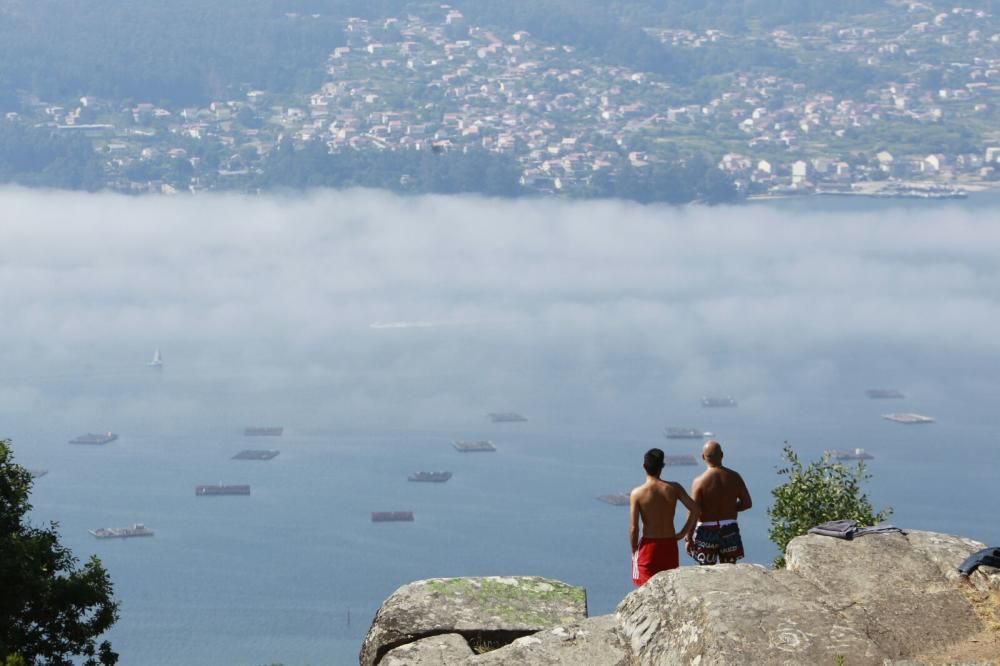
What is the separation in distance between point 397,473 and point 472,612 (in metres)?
84.7

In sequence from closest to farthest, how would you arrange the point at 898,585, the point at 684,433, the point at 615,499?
the point at 898,585 → the point at 615,499 → the point at 684,433

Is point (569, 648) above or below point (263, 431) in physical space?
above

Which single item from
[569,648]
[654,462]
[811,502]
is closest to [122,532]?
[811,502]

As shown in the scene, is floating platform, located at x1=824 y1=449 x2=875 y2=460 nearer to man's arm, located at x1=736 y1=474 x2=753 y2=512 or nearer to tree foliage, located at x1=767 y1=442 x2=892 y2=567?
tree foliage, located at x1=767 y1=442 x2=892 y2=567

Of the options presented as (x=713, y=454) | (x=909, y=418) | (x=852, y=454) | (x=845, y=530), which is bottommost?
(x=909, y=418)

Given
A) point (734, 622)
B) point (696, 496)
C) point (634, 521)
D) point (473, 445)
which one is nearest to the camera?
point (734, 622)

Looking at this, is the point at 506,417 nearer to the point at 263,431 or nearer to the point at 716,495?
the point at 263,431

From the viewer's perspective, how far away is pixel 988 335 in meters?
161

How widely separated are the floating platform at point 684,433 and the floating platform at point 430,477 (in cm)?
1950

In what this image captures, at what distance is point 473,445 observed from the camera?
96.2 m

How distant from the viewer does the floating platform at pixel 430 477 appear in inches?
3376

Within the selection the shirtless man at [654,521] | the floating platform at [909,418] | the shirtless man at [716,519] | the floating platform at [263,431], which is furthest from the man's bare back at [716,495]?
the floating platform at [909,418]

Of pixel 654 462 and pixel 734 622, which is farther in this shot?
pixel 654 462

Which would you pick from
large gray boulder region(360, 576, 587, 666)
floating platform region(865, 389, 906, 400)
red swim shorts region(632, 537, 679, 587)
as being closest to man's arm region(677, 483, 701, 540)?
red swim shorts region(632, 537, 679, 587)
